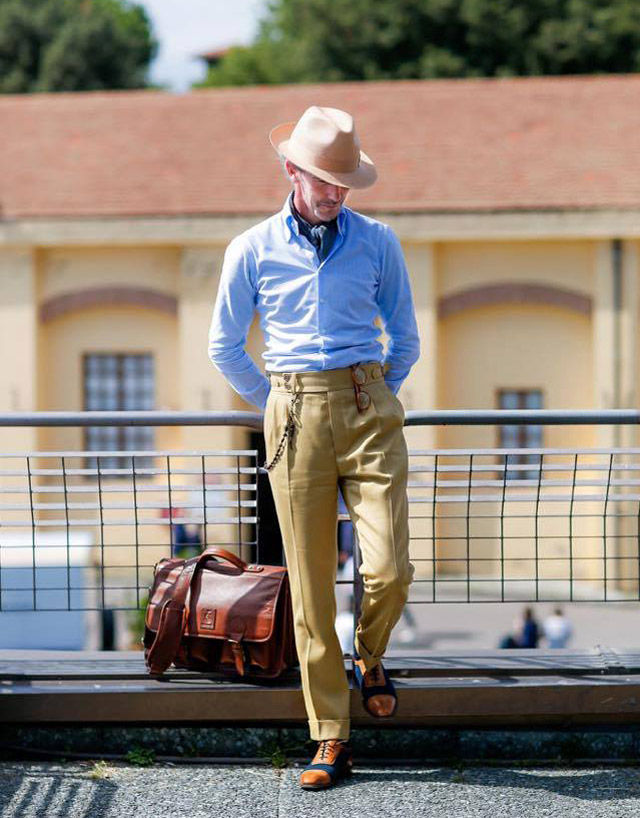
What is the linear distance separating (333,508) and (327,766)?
836 mm

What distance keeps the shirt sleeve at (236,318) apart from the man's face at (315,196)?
0.23 m

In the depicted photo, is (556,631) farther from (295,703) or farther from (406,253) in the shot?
(295,703)

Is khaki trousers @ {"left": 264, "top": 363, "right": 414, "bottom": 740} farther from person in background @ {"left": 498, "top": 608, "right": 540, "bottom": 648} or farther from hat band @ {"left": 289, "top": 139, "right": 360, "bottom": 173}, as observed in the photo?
person in background @ {"left": 498, "top": 608, "right": 540, "bottom": 648}

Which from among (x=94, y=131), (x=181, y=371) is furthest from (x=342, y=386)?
(x=94, y=131)

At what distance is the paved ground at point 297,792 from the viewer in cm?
411

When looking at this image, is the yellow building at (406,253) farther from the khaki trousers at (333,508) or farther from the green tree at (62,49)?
the khaki trousers at (333,508)

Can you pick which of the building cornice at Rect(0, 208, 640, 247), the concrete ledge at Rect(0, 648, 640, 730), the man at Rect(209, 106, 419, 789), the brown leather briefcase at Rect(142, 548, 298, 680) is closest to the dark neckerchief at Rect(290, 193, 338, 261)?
the man at Rect(209, 106, 419, 789)

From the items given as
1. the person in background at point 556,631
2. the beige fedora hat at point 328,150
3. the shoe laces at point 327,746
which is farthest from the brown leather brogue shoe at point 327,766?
the person in background at point 556,631

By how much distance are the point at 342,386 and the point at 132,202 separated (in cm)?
2009

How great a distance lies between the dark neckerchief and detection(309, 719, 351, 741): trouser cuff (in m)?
1.51

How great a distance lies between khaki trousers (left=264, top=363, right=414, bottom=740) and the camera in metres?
4.21

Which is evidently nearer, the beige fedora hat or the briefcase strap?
the beige fedora hat

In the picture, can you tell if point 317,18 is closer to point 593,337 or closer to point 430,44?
point 430,44

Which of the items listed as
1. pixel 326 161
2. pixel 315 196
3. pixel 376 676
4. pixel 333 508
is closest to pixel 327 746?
pixel 376 676
